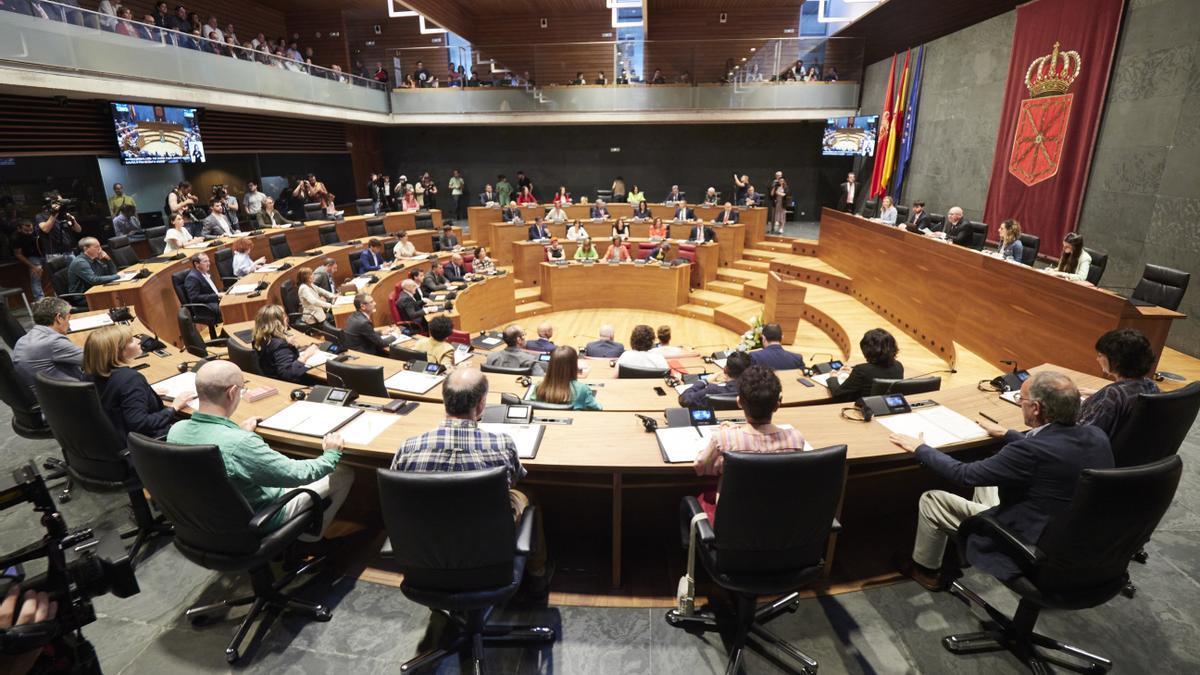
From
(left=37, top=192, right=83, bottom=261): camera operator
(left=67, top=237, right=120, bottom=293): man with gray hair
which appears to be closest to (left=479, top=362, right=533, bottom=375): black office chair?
(left=67, top=237, right=120, bottom=293): man with gray hair

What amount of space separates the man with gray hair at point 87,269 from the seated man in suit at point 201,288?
0.64m

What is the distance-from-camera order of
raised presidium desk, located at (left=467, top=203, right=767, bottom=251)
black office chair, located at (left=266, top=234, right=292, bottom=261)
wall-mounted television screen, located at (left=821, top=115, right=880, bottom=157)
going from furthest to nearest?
Answer: wall-mounted television screen, located at (left=821, top=115, right=880, bottom=157)
raised presidium desk, located at (left=467, top=203, right=767, bottom=251)
black office chair, located at (left=266, top=234, right=292, bottom=261)

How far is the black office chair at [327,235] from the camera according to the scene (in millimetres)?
10008

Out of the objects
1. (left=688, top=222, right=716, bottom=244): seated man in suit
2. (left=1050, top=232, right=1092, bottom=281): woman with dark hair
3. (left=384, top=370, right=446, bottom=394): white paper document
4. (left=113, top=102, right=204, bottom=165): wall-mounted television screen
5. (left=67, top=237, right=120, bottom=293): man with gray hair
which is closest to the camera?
(left=384, top=370, right=446, bottom=394): white paper document

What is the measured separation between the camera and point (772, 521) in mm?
2086

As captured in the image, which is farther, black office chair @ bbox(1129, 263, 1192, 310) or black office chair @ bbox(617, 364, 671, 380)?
black office chair @ bbox(1129, 263, 1192, 310)

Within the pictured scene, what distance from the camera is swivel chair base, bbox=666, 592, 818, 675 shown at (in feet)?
7.86

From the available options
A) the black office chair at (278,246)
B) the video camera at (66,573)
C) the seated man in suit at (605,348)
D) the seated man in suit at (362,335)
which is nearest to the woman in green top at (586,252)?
the black office chair at (278,246)

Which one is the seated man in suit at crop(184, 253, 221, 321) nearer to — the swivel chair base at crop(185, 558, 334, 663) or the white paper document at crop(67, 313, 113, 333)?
the white paper document at crop(67, 313, 113, 333)

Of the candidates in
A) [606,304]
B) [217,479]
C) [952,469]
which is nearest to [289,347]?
[217,479]

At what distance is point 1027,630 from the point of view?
2.46m

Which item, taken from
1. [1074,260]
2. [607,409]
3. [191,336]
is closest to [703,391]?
[607,409]

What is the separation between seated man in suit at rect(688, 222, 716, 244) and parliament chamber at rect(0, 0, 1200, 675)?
286 millimetres

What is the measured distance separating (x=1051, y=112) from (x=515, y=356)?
7.85 meters
